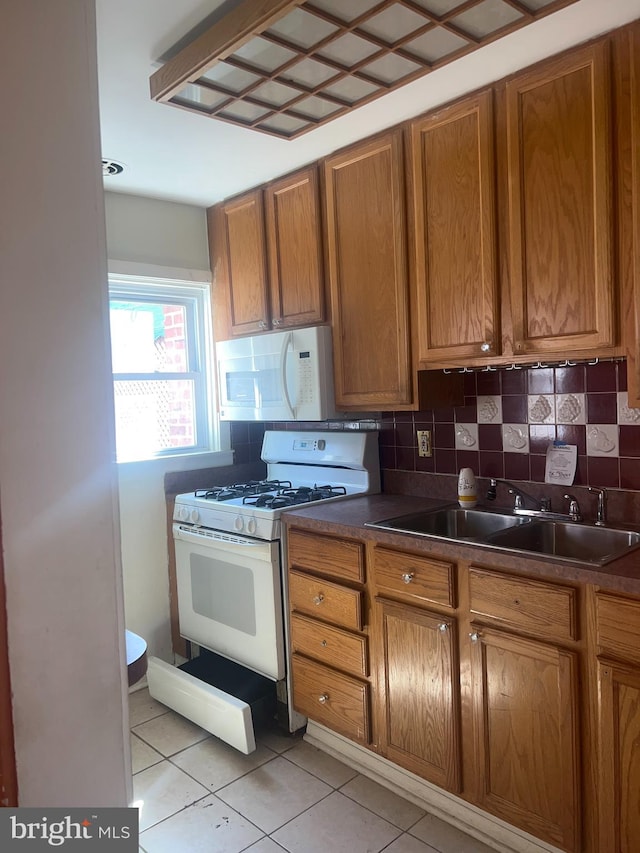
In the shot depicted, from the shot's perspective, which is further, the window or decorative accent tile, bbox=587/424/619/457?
the window

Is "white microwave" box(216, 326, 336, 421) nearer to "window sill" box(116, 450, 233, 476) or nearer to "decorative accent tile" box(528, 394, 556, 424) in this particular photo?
"window sill" box(116, 450, 233, 476)

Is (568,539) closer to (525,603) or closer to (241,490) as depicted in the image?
(525,603)

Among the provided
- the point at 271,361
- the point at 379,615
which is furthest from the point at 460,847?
the point at 271,361

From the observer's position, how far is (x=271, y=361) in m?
2.88

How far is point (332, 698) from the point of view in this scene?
237 centimetres

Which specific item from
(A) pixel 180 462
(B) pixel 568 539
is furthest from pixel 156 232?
(B) pixel 568 539

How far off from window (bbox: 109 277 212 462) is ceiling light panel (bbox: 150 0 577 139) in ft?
4.38

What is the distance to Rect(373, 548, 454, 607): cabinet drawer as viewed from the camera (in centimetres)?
195

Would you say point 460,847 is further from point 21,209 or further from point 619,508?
point 21,209

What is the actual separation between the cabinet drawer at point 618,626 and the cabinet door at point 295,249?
1.63 m

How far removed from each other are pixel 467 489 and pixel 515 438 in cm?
27

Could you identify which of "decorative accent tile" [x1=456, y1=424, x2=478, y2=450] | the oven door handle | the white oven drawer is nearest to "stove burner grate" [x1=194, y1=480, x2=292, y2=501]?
the oven door handle

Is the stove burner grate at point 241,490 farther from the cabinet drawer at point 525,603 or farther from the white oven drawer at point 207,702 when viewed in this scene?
the cabinet drawer at point 525,603

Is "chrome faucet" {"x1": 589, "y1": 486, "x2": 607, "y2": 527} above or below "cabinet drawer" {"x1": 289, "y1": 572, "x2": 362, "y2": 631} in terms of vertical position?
above
